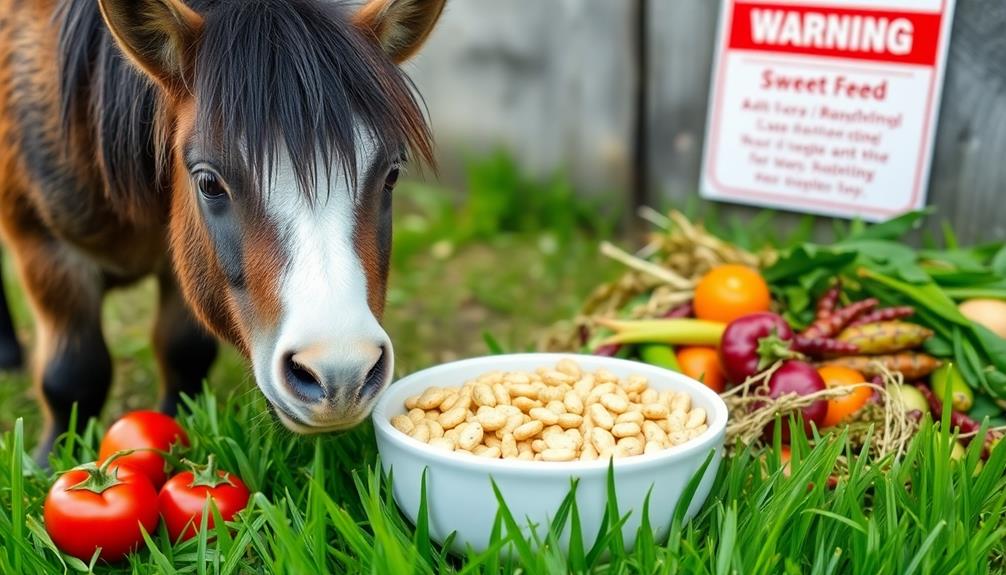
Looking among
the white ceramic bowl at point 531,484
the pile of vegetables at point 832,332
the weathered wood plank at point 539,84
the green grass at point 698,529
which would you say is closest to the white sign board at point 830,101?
the pile of vegetables at point 832,332

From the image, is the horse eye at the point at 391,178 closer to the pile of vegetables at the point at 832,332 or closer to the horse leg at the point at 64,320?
the pile of vegetables at the point at 832,332

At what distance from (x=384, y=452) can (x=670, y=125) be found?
2694mm

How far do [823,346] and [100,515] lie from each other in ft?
6.06

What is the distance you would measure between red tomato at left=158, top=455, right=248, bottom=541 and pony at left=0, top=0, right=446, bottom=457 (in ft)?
1.08

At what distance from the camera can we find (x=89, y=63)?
2641mm

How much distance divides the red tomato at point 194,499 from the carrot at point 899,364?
159cm

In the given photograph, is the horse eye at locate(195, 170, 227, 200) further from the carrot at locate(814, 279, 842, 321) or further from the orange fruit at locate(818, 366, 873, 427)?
the carrot at locate(814, 279, 842, 321)

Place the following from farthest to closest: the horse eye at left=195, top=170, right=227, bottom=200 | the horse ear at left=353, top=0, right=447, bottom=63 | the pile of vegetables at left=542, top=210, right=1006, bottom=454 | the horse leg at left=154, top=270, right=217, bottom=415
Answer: the horse leg at left=154, top=270, right=217, bottom=415 → the pile of vegetables at left=542, top=210, right=1006, bottom=454 → the horse ear at left=353, top=0, right=447, bottom=63 → the horse eye at left=195, top=170, right=227, bottom=200

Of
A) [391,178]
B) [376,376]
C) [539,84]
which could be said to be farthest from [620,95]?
[376,376]

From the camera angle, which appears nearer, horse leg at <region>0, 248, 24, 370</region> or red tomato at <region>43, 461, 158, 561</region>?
red tomato at <region>43, 461, 158, 561</region>

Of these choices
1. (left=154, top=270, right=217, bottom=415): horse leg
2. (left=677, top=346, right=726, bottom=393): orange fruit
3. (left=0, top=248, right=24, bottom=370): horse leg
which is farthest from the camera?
(left=0, top=248, right=24, bottom=370): horse leg

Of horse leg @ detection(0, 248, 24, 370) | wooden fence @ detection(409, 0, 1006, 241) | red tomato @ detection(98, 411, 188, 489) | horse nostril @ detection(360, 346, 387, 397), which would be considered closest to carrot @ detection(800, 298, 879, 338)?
wooden fence @ detection(409, 0, 1006, 241)

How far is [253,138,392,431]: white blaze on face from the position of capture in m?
1.84

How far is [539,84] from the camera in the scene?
→ 5.00m
